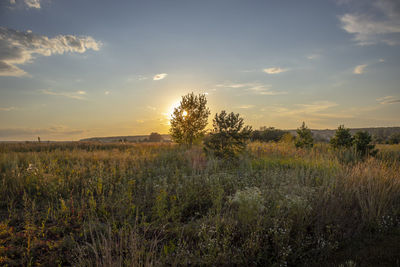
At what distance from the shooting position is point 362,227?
4742 millimetres

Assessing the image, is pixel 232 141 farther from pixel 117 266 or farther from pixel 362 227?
pixel 117 266

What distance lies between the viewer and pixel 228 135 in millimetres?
10664

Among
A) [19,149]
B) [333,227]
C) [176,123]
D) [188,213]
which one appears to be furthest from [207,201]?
[19,149]

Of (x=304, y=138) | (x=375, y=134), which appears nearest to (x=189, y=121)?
(x=304, y=138)

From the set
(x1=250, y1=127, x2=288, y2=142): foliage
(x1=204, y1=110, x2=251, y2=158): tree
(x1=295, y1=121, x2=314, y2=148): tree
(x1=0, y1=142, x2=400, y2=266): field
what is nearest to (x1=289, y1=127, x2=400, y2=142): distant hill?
(x1=295, y1=121, x2=314, y2=148): tree

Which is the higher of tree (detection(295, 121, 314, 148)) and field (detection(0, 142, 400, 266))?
tree (detection(295, 121, 314, 148))

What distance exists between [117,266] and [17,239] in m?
2.31

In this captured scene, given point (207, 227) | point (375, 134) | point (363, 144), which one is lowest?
point (207, 227)

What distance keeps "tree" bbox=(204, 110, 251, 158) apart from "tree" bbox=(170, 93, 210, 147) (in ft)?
36.4

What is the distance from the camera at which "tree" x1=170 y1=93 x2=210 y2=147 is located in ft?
72.7

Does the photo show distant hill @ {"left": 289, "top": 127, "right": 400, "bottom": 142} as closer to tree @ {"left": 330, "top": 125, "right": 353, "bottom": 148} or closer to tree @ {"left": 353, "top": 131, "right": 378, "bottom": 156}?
tree @ {"left": 330, "top": 125, "right": 353, "bottom": 148}

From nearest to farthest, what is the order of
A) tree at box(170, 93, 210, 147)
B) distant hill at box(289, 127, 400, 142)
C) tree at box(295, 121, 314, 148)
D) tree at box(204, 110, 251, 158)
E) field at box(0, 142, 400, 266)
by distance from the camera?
1. field at box(0, 142, 400, 266)
2. tree at box(204, 110, 251, 158)
3. tree at box(295, 121, 314, 148)
4. tree at box(170, 93, 210, 147)
5. distant hill at box(289, 127, 400, 142)

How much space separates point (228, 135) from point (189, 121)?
12.0 metres

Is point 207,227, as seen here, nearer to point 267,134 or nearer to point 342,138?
point 342,138
